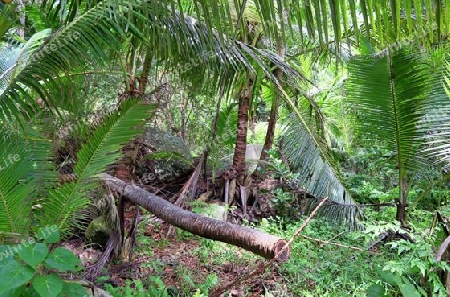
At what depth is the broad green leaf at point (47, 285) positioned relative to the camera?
164 cm

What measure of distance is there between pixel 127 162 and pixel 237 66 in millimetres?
1808

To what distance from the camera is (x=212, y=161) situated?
5.66 m

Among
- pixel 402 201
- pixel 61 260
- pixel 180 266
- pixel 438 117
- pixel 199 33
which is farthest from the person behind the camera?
pixel 402 201

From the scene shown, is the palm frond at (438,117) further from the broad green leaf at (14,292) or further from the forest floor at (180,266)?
the broad green leaf at (14,292)

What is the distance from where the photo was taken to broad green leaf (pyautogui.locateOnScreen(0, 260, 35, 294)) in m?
1.61

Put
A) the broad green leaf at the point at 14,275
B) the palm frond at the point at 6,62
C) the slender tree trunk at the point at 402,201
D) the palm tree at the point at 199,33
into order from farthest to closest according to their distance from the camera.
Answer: the slender tree trunk at the point at 402,201, the palm frond at the point at 6,62, the broad green leaf at the point at 14,275, the palm tree at the point at 199,33

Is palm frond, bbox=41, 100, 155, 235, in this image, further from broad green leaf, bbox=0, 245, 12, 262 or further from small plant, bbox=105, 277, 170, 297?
small plant, bbox=105, 277, 170, 297

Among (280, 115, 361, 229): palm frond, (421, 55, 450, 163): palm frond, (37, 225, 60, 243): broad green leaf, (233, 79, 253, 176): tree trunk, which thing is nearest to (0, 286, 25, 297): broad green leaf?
(37, 225, 60, 243): broad green leaf

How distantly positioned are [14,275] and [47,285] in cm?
15

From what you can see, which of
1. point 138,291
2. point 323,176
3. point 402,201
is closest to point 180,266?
point 138,291

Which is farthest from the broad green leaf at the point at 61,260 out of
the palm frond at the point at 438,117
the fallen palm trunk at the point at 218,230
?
the palm frond at the point at 438,117

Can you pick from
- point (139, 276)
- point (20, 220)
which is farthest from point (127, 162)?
point (20, 220)

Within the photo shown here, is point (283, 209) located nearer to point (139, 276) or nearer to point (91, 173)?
point (139, 276)

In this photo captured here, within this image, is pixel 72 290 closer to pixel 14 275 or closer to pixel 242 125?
pixel 14 275
